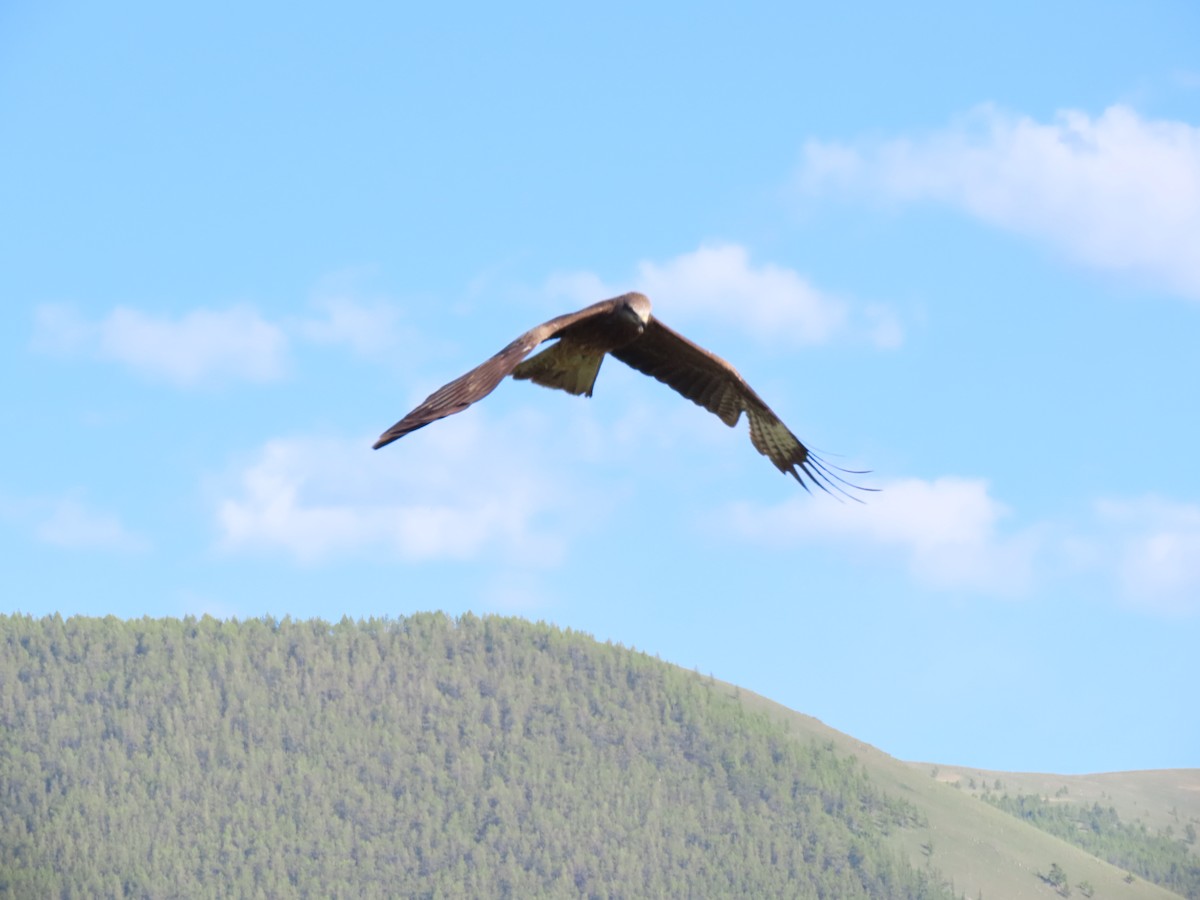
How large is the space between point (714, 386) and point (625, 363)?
1186 mm

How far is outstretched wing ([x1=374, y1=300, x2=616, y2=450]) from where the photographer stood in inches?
631

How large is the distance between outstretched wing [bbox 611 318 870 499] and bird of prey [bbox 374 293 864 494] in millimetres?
12

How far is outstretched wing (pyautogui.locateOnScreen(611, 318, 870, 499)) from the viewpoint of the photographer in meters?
22.2

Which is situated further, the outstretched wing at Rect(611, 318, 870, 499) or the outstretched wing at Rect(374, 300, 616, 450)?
the outstretched wing at Rect(611, 318, 870, 499)

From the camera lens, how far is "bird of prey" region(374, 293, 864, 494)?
55.9 feet

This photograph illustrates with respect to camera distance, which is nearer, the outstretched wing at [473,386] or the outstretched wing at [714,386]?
the outstretched wing at [473,386]

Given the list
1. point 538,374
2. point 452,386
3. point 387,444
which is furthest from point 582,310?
point 387,444

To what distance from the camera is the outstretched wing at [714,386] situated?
22219 millimetres

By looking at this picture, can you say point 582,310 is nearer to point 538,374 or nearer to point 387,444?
point 538,374

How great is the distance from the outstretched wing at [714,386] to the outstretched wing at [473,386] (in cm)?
315

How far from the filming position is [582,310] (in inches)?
775

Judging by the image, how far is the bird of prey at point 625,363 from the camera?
17.0 metres

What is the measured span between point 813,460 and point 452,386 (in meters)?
7.78

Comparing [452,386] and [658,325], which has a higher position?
[658,325]
